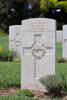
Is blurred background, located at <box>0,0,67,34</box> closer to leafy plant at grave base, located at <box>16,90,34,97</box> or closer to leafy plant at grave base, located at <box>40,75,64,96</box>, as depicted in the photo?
leafy plant at grave base, located at <box>40,75,64,96</box>

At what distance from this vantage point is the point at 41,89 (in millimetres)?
7586

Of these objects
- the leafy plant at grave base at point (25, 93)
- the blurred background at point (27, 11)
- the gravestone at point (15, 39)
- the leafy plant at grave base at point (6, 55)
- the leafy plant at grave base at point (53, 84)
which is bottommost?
the leafy plant at grave base at point (6, 55)

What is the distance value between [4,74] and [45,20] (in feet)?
9.49

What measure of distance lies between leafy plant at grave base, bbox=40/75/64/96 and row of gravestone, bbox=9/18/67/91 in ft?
1.46

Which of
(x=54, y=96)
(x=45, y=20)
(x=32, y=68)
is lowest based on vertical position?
(x=54, y=96)

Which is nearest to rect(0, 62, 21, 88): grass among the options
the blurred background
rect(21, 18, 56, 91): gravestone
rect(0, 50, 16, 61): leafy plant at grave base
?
rect(21, 18, 56, 91): gravestone

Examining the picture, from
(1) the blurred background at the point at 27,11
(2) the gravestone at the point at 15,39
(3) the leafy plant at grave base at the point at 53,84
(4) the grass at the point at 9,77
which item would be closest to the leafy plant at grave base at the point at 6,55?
(2) the gravestone at the point at 15,39

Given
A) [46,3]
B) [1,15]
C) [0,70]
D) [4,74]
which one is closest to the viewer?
[4,74]

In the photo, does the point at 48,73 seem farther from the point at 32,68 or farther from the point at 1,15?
the point at 1,15

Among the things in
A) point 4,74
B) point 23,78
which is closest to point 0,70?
point 4,74

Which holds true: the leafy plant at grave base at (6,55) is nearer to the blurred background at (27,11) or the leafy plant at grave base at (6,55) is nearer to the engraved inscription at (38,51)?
the engraved inscription at (38,51)

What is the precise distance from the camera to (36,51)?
304 inches

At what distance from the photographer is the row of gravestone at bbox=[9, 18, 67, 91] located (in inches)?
296

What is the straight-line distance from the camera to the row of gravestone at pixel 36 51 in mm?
7527
